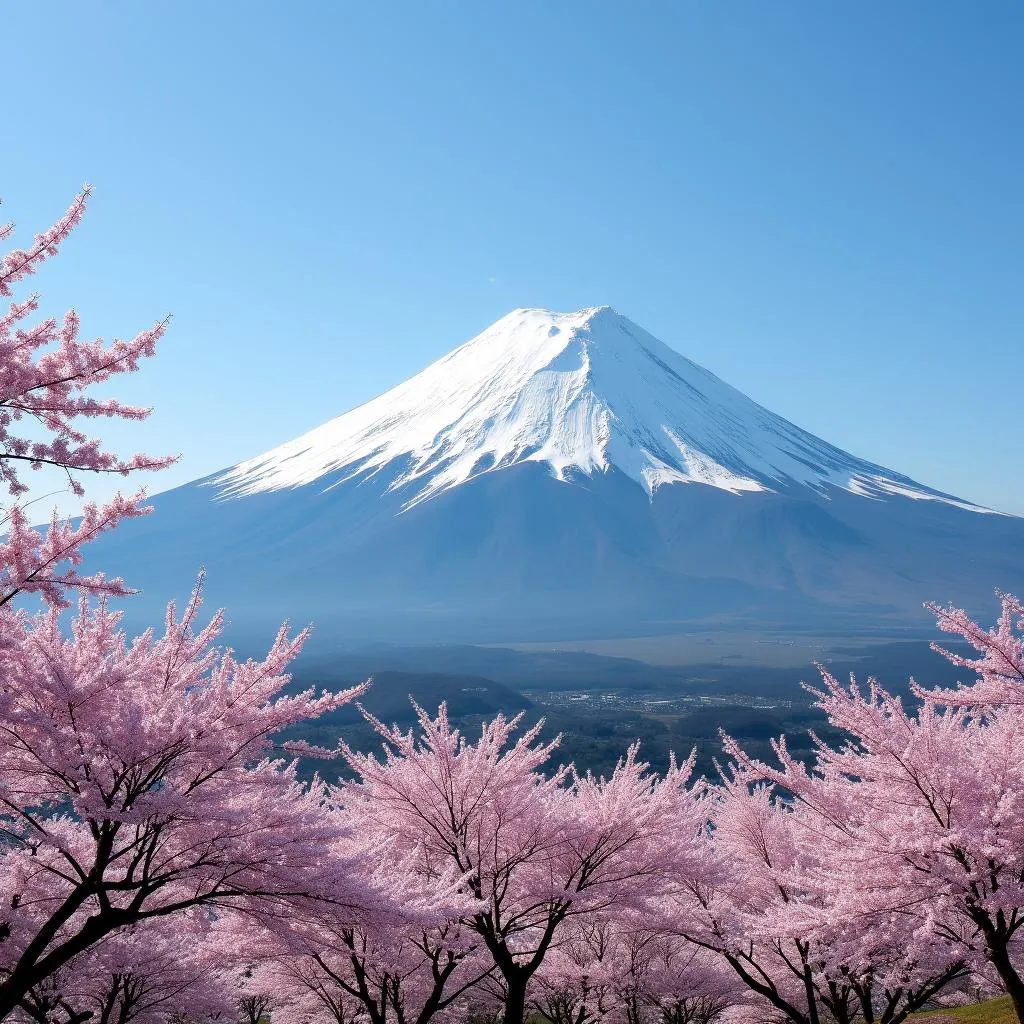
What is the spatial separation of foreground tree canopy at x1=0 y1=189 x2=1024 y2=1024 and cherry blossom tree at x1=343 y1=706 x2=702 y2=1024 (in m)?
0.05

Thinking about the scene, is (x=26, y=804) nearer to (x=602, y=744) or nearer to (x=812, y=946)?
(x=812, y=946)

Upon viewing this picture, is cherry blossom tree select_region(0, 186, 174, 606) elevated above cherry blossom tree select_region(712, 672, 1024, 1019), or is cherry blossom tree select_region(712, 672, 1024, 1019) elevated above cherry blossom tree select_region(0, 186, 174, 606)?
cherry blossom tree select_region(0, 186, 174, 606)

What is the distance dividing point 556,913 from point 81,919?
672 cm

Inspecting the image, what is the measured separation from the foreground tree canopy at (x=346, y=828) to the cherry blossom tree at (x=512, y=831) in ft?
0.15

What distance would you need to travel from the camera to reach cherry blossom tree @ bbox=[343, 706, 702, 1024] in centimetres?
1133

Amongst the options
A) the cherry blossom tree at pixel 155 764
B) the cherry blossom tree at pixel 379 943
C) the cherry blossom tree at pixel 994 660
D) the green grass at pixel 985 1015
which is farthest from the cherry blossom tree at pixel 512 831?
the green grass at pixel 985 1015

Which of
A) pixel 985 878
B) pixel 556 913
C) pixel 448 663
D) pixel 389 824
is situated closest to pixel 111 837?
pixel 389 824

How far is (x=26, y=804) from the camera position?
805 cm

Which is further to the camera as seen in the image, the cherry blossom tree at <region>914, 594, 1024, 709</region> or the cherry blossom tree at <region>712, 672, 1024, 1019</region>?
the cherry blossom tree at <region>712, 672, 1024, 1019</region>

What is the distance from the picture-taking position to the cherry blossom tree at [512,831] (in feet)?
37.2

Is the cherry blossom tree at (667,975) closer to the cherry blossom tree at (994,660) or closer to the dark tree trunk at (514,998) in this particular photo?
the dark tree trunk at (514,998)

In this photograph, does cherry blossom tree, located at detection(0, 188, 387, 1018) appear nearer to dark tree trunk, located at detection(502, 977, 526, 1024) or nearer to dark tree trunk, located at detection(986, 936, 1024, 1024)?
dark tree trunk, located at detection(502, 977, 526, 1024)

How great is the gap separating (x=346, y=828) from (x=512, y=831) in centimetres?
401

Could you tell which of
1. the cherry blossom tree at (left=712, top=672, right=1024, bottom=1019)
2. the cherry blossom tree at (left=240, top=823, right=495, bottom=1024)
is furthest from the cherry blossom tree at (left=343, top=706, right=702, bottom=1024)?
the cherry blossom tree at (left=712, top=672, right=1024, bottom=1019)
